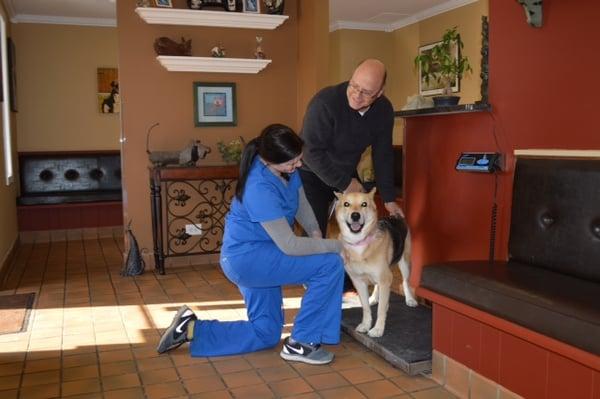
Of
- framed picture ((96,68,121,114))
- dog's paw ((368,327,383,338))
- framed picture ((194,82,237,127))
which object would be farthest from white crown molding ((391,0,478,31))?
dog's paw ((368,327,383,338))

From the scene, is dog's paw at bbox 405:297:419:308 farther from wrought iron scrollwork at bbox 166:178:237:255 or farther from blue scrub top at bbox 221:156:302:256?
wrought iron scrollwork at bbox 166:178:237:255

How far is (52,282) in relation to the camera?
4.18 metres

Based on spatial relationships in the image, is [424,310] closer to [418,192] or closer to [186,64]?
[418,192]

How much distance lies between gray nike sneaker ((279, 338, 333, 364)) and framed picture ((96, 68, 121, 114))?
16.9 ft

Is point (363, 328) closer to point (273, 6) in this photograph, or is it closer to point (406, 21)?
point (273, 6)

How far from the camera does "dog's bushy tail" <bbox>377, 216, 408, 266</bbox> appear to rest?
2.78 metres

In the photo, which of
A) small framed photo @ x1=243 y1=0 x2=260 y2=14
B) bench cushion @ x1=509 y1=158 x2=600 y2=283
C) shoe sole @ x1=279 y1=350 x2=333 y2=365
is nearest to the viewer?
bench cushion @ x1=509 y1=158 x2=600 y2=283

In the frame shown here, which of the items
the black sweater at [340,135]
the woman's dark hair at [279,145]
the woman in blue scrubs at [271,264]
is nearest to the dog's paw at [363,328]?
the woman in blue scrubs at [271,264]

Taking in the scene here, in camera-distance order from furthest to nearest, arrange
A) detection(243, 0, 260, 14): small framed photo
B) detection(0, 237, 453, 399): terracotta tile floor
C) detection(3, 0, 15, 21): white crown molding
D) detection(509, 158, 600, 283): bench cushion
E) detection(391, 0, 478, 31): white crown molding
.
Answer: detection(391, 0, 478, 31): white crown molding < detection(3, 0, 15, 21): white crown molding < detection(243, 0, 260, 14): small framed photo < detection(0, 237, 453, 399): terracotta tile floor < detection(509, 158, 600, 283): bench cushion

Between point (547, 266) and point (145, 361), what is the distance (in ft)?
5.68

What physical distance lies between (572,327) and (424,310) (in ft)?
4.75

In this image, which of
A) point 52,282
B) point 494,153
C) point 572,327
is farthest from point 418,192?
point 52,282

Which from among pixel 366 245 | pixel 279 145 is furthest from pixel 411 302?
pixel 279 145

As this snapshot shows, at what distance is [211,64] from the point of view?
4.55m
